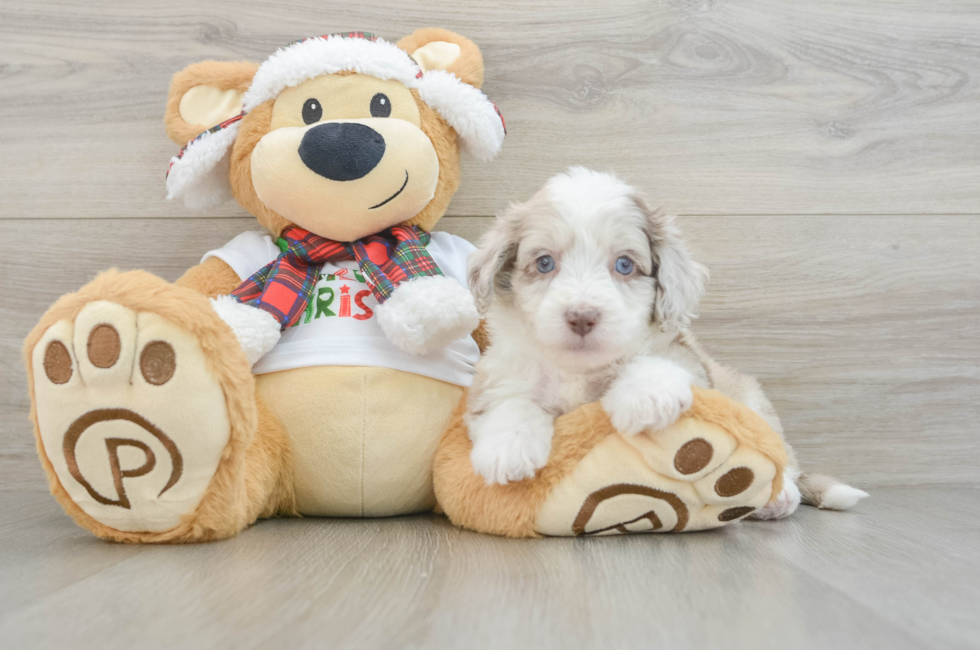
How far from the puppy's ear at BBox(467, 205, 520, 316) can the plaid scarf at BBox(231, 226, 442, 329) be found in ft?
0.46

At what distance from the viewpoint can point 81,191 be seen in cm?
197

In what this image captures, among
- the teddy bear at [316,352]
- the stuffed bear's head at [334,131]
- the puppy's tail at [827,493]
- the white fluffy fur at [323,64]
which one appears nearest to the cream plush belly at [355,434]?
the teddy bear at [316,352]

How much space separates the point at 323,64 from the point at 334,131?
0.20 m

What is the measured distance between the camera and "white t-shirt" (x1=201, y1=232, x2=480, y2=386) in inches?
58.8

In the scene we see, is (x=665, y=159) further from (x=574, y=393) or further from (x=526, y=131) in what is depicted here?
(x=574, y=393)

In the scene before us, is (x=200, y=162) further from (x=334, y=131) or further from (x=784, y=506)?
(x=784, y=506)

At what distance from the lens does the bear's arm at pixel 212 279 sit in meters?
1.59

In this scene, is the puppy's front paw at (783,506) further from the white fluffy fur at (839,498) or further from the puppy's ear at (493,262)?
the puppy's ear at (493,262)


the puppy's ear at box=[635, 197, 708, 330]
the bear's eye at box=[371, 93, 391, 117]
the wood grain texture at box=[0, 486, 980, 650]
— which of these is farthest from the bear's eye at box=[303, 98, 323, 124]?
the wood grain texture at box=[0, 486, 980, 650]

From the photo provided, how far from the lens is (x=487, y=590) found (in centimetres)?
99

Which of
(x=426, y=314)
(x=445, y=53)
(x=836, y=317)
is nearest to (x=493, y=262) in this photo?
(x=426, y=314)

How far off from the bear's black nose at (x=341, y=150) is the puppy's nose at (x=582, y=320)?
0.56 m

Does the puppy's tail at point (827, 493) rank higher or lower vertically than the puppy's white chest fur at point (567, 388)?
lower

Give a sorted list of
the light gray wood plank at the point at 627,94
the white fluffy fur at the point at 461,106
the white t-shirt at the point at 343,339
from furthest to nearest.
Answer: the light gray wood plank at the point at 627,94
the white fluffy fur at the point at 461,106
the white t-shirt at the point at 343,339
